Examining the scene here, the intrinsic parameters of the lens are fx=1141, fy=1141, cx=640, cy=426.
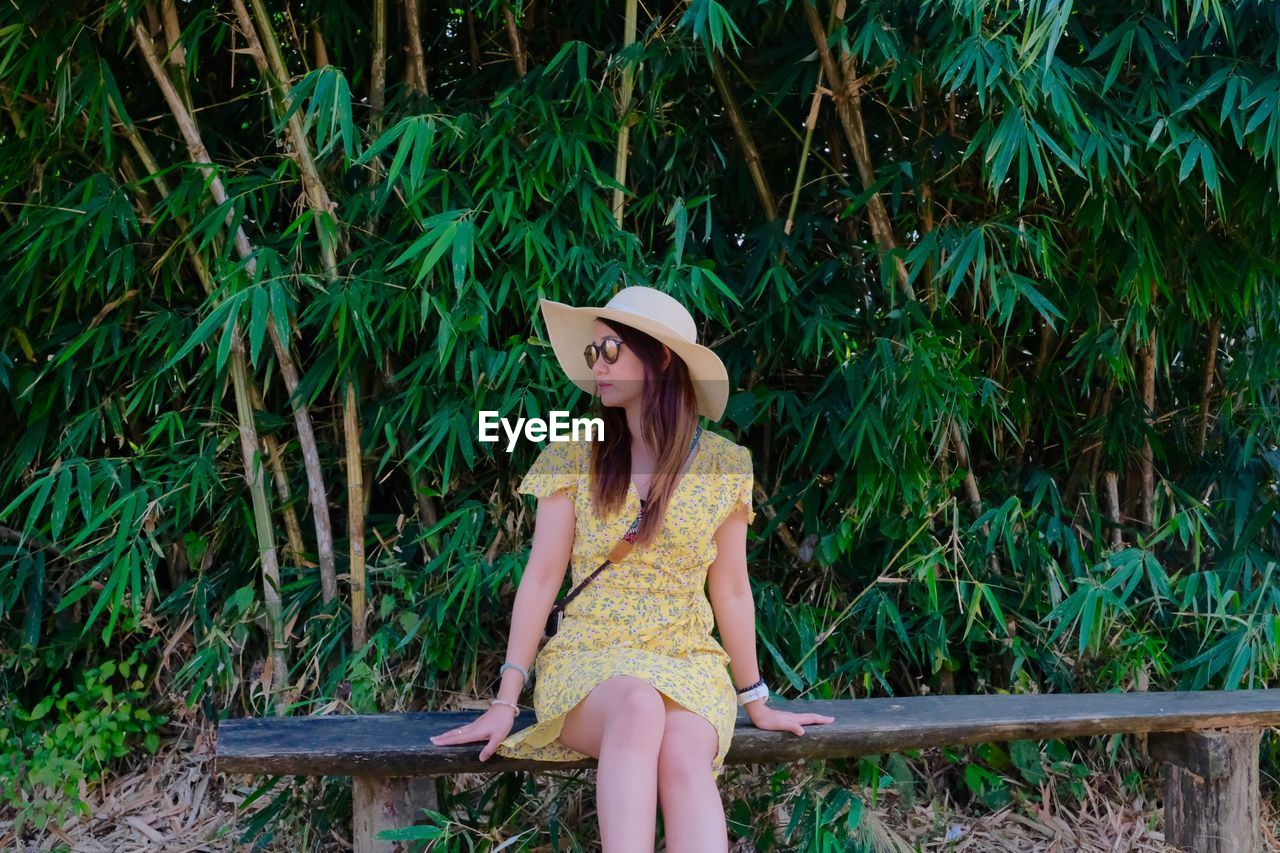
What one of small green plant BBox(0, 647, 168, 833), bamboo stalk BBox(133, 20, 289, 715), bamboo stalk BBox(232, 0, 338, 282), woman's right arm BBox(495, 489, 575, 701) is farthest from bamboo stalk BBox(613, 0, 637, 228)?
small green plant BBox(0, 647, 168, 833)

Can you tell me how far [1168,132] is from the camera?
2279 mm

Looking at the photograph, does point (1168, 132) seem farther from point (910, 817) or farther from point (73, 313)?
point (73, 313)

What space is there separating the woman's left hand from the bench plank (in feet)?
0.04

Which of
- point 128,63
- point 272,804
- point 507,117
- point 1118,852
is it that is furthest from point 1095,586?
point 128,63

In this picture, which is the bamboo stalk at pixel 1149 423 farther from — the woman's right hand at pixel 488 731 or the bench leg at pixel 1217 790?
the woman's right hand at pixel 488 731

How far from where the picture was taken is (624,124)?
2.29m

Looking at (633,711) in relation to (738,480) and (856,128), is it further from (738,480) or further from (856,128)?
(856,128)

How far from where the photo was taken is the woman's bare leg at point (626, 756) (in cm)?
160

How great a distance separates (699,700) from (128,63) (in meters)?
1.96

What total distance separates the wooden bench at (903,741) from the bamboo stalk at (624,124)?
3.39 ft

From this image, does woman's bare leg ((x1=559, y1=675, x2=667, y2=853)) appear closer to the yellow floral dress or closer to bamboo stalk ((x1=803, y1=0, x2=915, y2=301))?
the yellow floral dress

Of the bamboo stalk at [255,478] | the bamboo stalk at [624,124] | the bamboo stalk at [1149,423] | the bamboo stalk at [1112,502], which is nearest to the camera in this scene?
the bamboo stalk at [624,124]

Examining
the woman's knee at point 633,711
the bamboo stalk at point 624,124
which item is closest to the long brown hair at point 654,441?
the woman's knee at point 633,711

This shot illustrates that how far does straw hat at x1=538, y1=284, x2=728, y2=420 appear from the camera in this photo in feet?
5.89
